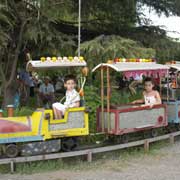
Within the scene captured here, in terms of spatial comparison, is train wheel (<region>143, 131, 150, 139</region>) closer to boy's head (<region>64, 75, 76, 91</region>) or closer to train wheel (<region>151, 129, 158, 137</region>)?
train wheel (<region>151, 129, 158, 137</region>)

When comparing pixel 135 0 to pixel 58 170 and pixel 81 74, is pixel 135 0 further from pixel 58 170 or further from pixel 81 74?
pixel 58 170

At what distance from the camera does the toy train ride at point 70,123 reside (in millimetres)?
7477

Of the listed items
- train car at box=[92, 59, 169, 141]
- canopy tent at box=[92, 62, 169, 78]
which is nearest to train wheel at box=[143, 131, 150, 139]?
train car at box=[92, 59, 169, 141]

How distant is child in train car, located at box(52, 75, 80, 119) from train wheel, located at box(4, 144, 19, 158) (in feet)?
3.12

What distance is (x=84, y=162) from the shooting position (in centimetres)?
796

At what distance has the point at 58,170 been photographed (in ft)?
24.3

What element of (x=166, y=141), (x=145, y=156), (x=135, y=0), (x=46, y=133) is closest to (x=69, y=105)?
(x=46, y=133)

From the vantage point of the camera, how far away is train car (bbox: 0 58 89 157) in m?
7.41

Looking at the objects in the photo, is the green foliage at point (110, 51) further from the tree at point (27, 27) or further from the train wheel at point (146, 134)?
→ the train wheel at point (146, 134)

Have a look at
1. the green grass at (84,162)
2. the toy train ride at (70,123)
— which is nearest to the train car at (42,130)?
the toy train ride at (70,123)

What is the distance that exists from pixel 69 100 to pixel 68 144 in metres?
0.83

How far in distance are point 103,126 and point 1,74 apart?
4632mm

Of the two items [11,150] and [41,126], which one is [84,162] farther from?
[11,150]

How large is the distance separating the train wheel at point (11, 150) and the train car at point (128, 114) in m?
2.01
